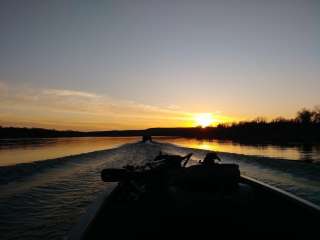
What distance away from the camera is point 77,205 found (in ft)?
36.8

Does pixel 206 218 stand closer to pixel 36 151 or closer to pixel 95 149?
pixel 36 151

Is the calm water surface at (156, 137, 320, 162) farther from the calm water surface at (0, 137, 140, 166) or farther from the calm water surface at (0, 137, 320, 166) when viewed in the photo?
the calm water surface at (0, 137, 140, 166)

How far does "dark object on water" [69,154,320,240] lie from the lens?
20.6ft

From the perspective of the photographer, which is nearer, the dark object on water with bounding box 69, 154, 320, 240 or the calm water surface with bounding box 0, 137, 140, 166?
the dark object on water with bounding box 69, 154, 320, 240

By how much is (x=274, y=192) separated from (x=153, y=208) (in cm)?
373

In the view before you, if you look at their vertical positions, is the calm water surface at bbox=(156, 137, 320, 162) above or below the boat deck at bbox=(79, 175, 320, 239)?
below

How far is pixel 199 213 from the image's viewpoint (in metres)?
6.89

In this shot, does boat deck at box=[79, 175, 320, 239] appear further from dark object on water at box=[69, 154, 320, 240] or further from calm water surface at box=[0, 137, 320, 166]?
calm water surface at box=[0, 137, 320, 166]

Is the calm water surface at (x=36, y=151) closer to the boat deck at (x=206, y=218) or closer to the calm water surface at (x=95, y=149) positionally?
the calm water surface at (x=95, y=149)

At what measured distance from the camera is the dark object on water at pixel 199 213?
6285 mm

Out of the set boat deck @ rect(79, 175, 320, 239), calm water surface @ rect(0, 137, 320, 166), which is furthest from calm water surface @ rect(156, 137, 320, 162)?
boat deck @ rect(79, 175, 320, 239)

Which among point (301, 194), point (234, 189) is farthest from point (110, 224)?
point (301, 194)

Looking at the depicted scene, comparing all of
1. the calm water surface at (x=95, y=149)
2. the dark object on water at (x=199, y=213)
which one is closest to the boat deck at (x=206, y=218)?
the dark object on water at (x=199, y=213)

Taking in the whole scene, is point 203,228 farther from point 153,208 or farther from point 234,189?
point 153,208
